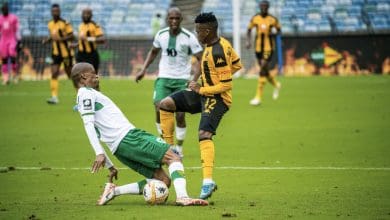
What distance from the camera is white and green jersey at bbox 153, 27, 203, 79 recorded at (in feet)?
47.0

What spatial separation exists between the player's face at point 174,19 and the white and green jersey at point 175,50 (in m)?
0.26

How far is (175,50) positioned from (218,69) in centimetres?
426

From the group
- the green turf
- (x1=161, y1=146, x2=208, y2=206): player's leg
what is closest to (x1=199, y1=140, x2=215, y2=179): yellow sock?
the green turf

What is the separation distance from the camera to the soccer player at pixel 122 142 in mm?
9367

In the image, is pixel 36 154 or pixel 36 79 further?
pixel 36 79

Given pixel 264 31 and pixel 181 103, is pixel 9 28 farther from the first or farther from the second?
pixel 181 103

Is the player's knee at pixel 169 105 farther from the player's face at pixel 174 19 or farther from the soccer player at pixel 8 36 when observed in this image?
the soccer player at pixel 8 36

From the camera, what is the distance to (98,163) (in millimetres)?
9031

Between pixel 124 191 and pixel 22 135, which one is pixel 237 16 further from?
pixel 124 191

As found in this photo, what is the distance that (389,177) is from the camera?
11.6 meters

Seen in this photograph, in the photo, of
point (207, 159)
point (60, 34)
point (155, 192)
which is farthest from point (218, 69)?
point (60, 34)

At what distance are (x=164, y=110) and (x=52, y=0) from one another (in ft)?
89.2

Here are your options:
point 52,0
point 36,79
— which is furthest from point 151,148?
point 52,0

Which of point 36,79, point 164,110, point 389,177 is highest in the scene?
point 164,110
